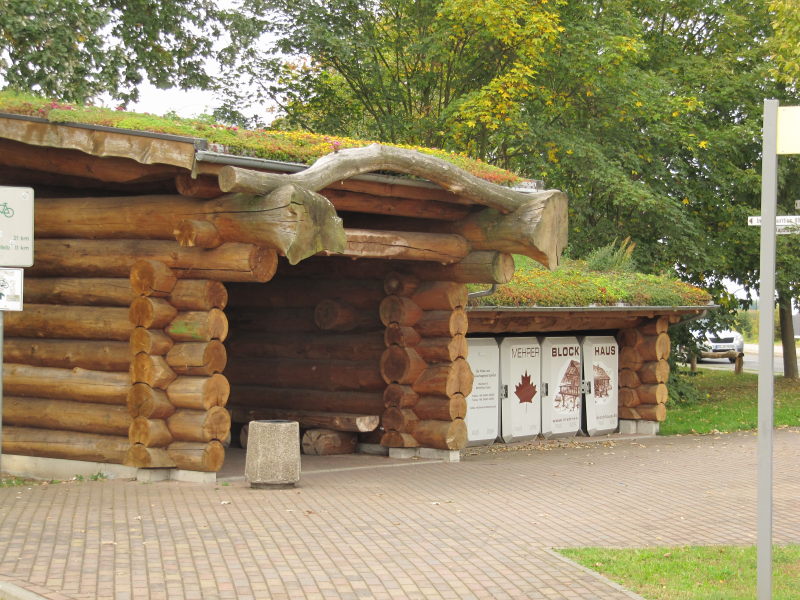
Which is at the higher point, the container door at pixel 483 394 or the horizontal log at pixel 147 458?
the container door at pixel 483 394

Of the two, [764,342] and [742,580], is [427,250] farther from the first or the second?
[764,342]

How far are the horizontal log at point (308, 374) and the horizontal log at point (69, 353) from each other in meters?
4.04

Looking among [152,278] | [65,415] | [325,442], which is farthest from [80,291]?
[325,442]

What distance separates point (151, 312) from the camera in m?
11.6

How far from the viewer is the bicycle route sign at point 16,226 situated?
393 inches

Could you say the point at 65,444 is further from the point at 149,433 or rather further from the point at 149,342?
the point at 149,342

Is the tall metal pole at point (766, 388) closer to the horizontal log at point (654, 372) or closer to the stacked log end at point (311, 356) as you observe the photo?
the stacked log end at point (311, 356)

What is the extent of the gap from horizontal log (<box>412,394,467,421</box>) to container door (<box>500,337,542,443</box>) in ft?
7.97

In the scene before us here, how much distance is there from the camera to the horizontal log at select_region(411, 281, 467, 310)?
14.1 meters

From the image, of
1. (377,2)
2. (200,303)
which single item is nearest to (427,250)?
(200,303)

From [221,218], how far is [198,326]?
4.37 ft

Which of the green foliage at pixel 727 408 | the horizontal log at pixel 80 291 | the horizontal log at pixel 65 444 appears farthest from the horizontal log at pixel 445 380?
the green foliage at pixel 727 408

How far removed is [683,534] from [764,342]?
153 inches

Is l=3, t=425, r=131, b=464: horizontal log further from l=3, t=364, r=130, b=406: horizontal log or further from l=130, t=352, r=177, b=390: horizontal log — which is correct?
l=130, t=352, r=177, b=390: horizontal log
